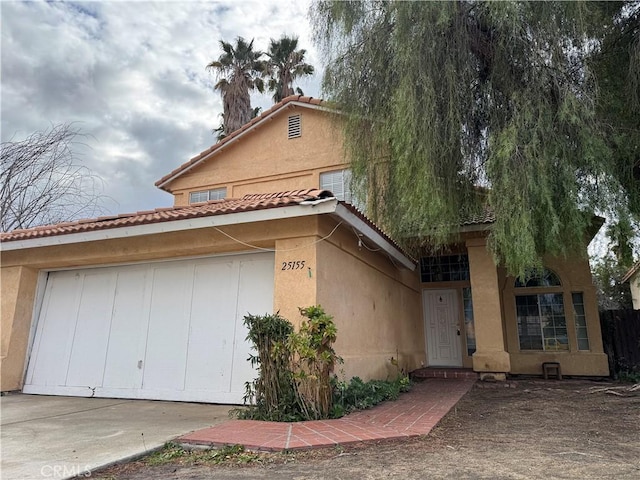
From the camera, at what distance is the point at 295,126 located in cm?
1370

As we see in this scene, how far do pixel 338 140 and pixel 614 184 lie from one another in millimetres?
6367

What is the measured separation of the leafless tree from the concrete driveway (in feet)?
23.1

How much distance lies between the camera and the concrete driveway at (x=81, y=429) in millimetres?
3822

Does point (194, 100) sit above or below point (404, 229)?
above

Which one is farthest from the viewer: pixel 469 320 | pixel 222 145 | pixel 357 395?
pixel 222 145

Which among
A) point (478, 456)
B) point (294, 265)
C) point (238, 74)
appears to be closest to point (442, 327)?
point (294, 265)

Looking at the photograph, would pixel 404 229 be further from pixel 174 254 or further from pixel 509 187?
pixel 174 254

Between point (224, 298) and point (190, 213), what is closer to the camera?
point (190, 213)

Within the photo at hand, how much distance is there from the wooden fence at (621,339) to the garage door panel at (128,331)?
12050mm

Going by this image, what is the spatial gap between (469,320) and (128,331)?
373 inches

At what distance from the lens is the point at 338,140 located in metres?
11.0

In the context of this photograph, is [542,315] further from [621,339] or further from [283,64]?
[283,64]

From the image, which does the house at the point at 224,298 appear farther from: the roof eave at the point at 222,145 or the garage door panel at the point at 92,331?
the roof eave at the point at 222,145

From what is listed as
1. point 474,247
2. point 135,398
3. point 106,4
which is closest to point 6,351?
point 135,398
